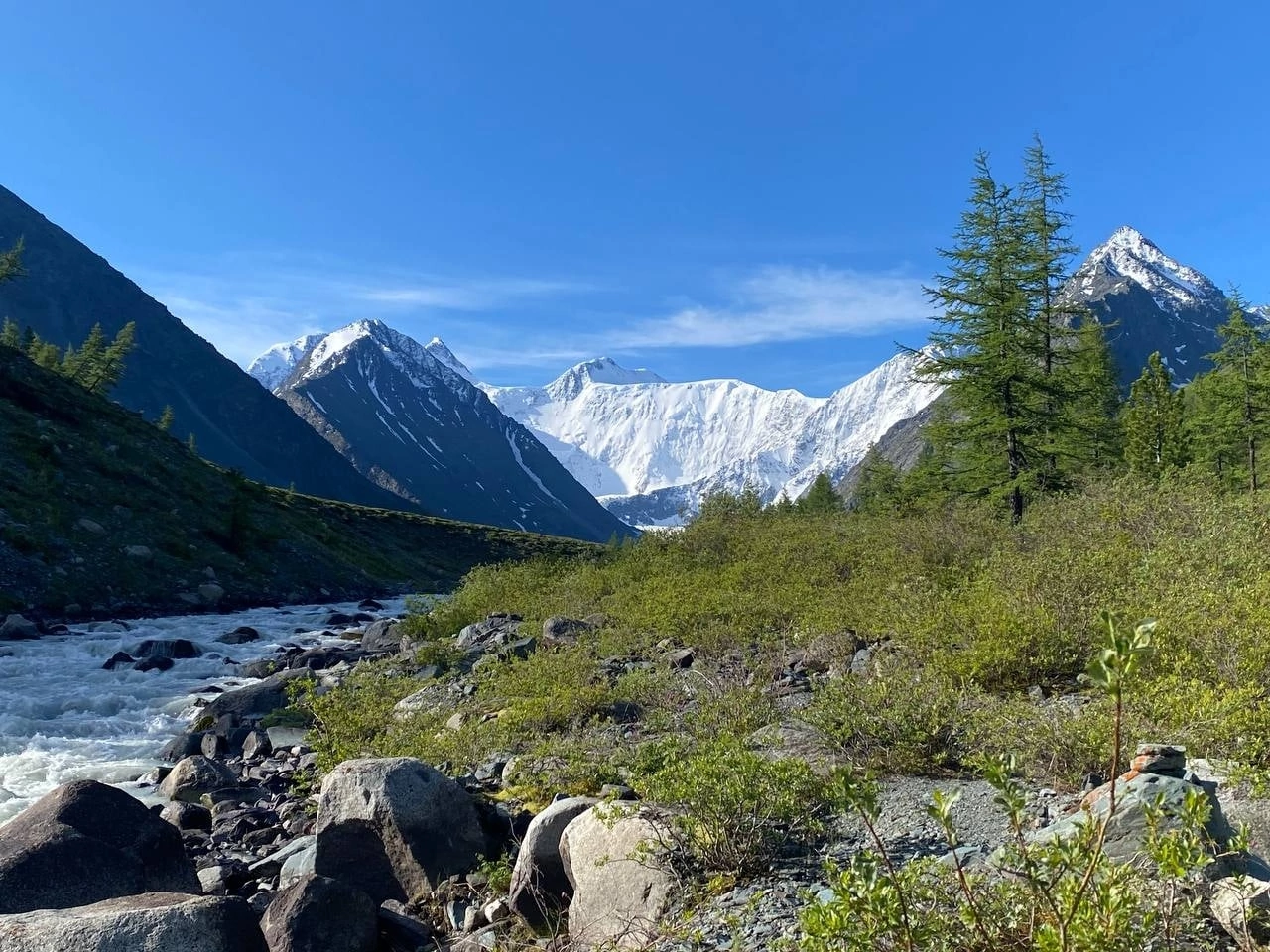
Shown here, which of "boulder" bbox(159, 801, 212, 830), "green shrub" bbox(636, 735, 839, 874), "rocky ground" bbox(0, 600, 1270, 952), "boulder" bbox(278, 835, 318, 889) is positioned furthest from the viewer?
"boulder" bbox(159, 801, 212, 830)

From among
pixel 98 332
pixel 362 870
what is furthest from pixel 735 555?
pixel 98 332

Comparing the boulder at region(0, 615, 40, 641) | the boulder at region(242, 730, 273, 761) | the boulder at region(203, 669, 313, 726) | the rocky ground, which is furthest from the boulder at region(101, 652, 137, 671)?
the rocky ground

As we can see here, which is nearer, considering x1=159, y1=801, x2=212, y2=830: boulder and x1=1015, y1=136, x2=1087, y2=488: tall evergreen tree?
x1=159, y1=801, x2=212, y2=830: boulder

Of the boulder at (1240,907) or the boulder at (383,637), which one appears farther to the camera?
the boulder at (383,637)

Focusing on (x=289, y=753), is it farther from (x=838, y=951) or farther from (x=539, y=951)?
(x=838, y=951)

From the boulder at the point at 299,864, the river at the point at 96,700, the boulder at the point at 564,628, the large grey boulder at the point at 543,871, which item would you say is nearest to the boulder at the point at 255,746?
the river at the point at 96,700

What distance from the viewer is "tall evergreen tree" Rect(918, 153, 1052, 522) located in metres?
24.6

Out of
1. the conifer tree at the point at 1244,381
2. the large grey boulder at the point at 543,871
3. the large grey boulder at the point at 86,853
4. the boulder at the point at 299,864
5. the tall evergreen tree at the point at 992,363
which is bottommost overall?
the boulder at the point at 299,864

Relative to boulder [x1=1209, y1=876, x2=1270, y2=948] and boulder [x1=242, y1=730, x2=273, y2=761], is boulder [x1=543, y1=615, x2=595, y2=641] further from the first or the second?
boulder [x1=1209, y1=876, x2=1270, y2=948]

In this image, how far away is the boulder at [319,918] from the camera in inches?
236

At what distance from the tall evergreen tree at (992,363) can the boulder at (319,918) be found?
21921 millimetres

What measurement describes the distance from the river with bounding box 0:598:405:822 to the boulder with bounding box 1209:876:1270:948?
1321 centimetres

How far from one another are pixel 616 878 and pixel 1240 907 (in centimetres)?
391

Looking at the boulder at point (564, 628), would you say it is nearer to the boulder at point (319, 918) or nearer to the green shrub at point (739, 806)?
the boulder at point (319, 918)
